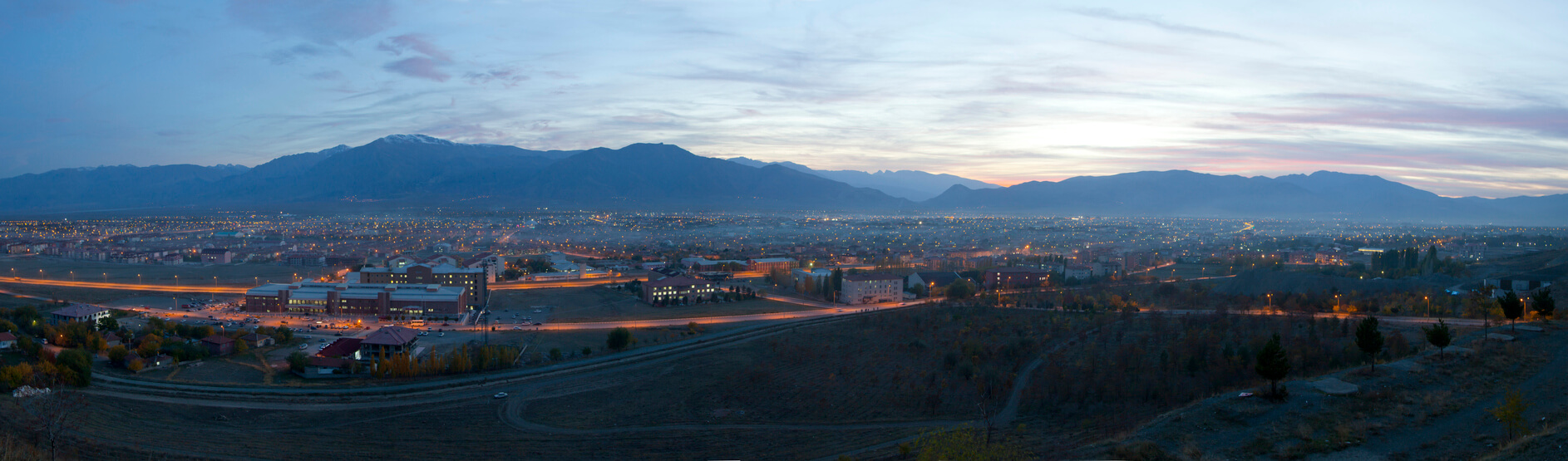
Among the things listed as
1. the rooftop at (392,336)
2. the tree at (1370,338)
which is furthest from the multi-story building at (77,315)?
the tree at (1370,338)

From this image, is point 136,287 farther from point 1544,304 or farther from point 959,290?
point 1544,304

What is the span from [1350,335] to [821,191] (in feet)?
554

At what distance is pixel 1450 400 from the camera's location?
10.5 meters

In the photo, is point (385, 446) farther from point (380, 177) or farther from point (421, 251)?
point (380, 177)

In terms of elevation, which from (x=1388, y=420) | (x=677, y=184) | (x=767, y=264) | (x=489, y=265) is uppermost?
(x=677, y=184)

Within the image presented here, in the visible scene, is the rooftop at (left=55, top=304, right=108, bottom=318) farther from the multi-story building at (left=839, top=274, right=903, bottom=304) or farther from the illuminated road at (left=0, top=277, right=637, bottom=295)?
the multi-story building at (left=839, top=274, right=903, bottom=304)

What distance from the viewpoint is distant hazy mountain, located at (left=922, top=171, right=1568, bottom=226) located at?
15325 cm

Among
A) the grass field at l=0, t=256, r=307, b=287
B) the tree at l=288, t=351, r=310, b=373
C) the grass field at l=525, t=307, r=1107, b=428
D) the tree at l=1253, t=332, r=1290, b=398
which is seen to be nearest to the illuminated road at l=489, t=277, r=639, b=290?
the grass field at l=0, t=256, r=307, b=287

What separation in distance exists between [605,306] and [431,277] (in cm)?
1061

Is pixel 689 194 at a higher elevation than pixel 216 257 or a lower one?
higher

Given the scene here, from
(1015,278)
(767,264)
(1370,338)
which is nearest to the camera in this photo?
(1370,338)

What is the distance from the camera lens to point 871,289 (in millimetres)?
35688

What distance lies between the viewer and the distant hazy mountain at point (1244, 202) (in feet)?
503

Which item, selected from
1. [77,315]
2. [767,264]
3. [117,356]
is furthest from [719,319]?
[77,315]
